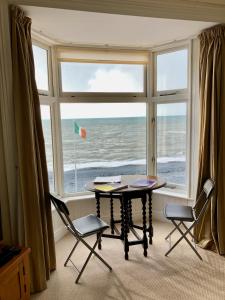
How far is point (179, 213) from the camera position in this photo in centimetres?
272

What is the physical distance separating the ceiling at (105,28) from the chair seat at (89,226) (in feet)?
6.71

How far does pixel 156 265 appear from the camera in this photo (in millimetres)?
2586

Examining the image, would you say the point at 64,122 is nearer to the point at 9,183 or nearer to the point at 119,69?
the point at 119,69

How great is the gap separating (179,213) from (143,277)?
0.76 meters

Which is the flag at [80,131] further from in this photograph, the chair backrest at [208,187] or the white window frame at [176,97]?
the chair backrest at [208,187]

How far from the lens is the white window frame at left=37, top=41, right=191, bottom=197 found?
10.5 feet

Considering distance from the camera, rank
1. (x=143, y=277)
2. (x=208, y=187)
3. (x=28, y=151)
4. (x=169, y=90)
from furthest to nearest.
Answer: (x=169, y=90), (x=208, y=187), (x=143, y=277), (x=28, y=151)

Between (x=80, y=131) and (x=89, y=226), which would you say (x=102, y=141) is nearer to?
(x=80, y=131)

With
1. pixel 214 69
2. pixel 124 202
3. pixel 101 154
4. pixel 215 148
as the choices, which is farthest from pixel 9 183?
pixel 214 69

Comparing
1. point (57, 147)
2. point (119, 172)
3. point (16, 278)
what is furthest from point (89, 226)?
point (119, 172)

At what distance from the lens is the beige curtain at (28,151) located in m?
2.12

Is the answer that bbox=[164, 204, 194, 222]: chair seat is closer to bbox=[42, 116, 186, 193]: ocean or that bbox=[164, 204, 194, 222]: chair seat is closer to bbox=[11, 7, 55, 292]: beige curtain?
bbox=[42, 116, 186, 193]: ocean

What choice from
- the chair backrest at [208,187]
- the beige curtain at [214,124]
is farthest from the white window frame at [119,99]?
the chair backrest at [208,187]

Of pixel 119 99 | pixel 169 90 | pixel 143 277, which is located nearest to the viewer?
pixel 143 277
